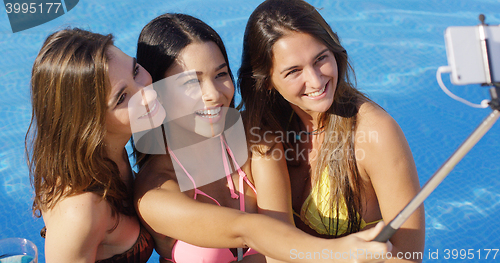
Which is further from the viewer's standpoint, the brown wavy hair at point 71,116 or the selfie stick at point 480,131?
the brown wavy hair at point 71,116

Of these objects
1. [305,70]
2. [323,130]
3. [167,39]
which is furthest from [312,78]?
[167,39]

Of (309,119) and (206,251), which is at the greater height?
(309,119)

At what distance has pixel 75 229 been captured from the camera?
1.82 meters

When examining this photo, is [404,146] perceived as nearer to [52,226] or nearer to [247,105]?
[247,105]

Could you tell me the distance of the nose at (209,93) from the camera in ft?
6.66

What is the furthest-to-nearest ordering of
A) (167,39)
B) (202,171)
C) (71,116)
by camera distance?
(202,171)
(167,39)
(71,116)

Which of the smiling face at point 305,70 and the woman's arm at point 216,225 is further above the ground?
the smiling face at point 305,70

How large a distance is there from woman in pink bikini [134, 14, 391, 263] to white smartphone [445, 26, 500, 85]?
2.65ft

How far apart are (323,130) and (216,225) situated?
2.90ft

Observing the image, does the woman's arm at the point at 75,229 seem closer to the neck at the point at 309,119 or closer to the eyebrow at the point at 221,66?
the eyebrow at the point at 221,66

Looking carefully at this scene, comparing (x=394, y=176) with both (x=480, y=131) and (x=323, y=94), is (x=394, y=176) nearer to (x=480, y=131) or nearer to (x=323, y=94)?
(x=323, y=94)

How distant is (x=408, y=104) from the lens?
15.5ft

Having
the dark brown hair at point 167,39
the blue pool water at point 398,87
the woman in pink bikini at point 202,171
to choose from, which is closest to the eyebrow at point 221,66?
the woman in pink bikini at point 202,171

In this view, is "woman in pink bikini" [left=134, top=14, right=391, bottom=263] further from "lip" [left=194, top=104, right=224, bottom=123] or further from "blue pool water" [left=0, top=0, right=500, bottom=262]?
"blue pool water" [left=0, top=0, right=500, bottom=262]
